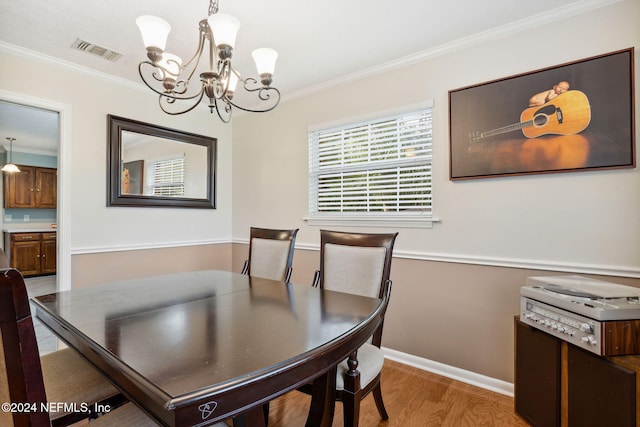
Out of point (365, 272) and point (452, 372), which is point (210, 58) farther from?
point (452, 372)

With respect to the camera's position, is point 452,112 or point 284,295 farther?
point 452,112

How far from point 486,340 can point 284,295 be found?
1533mm

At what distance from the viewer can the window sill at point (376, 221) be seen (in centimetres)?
246

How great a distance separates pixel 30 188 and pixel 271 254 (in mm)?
6509

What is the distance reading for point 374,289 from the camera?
1773 mm

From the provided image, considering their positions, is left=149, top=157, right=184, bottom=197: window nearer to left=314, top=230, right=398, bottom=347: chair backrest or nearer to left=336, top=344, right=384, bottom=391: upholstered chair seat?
left=314, top=230, right=398, bottom=347: chair backrest

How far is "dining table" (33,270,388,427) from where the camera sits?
747mm

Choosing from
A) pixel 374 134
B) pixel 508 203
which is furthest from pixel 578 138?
pixel 374 134

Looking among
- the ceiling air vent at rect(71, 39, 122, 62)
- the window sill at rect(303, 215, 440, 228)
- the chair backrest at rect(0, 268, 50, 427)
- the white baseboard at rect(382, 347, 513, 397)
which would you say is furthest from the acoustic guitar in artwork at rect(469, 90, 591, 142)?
the ceiling air vent at rect(71, 39, 122, 62)

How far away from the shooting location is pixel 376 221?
8.84ft

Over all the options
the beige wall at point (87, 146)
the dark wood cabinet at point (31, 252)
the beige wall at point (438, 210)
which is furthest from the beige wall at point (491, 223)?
the dark wood cabinet at point (31, 252)

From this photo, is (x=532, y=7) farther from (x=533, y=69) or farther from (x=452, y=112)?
(x=452, y=112)

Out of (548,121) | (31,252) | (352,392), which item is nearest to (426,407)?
(352,392)

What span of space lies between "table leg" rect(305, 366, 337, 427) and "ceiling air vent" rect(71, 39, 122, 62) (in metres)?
2.81
